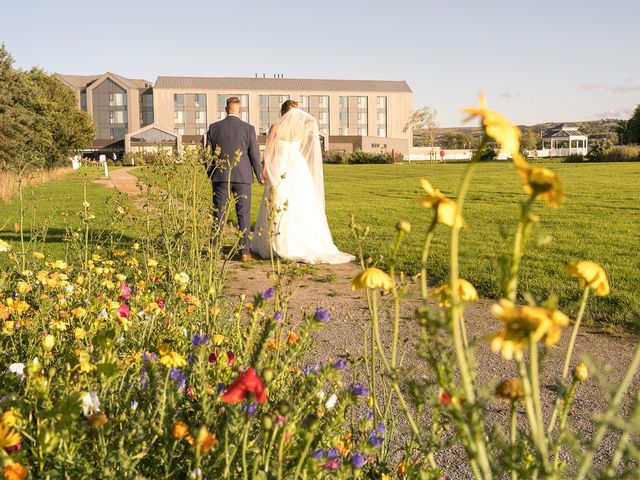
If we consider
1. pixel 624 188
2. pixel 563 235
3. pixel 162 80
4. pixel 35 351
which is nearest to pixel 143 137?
pixel 162 80

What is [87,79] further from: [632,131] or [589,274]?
[589,274]

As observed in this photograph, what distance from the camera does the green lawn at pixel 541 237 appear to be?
619 centimetres

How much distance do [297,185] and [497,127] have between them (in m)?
8.20

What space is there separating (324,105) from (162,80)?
784 inches

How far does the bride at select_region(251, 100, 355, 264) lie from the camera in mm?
9000

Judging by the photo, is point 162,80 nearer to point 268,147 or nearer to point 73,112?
point 73,112

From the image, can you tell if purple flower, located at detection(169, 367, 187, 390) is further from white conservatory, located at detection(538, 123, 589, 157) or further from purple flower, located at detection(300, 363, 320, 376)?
white conservatory, located at detection(538, 123, 589, 157)

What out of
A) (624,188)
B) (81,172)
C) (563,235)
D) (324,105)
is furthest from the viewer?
(324,105)

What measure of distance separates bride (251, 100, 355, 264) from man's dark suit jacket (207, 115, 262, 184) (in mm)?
225

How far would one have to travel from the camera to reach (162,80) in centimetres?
8512

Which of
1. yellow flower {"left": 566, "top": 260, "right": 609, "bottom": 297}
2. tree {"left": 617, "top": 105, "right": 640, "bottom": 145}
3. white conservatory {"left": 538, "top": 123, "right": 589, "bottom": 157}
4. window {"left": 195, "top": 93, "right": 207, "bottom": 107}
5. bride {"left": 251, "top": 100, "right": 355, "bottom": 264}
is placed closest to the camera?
yellow flower {"left": 566, "top": 260, "right": 609, "bottom": 297}

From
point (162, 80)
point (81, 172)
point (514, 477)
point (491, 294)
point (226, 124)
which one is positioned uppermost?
point (162, 80)

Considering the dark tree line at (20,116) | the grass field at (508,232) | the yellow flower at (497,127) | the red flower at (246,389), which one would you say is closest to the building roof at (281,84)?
the dark tree line at (20,116)

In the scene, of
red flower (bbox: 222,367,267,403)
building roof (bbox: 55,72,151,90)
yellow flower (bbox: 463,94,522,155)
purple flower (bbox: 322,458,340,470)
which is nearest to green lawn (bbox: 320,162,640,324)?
yellow flower (bbox: 463,94,522,155)
